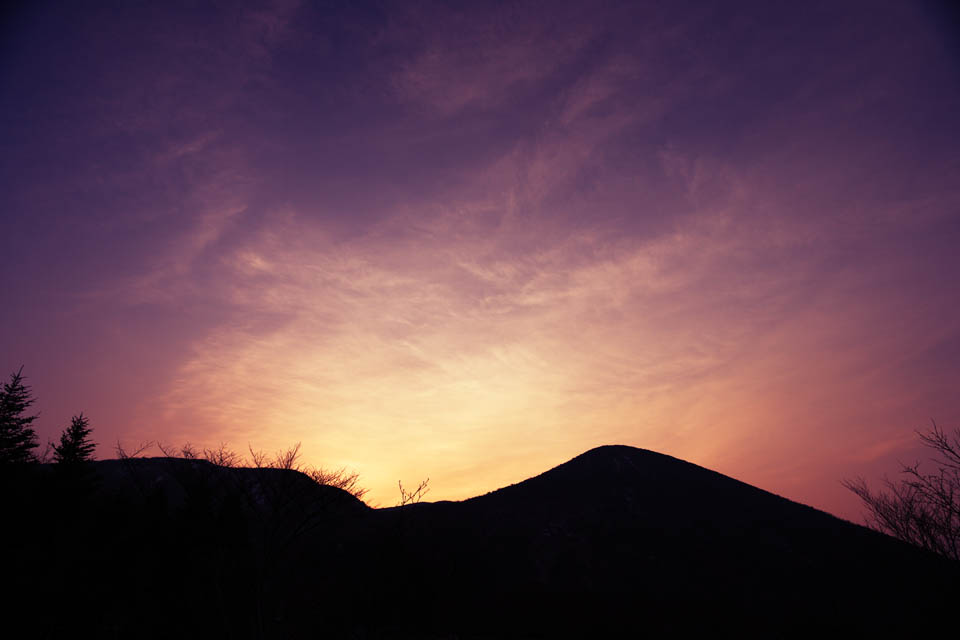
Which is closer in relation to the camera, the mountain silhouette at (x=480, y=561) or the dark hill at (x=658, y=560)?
the mountain silhouette at (x=480, y=561)

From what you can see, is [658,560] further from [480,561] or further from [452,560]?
[452,560]

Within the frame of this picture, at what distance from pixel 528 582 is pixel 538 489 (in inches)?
859

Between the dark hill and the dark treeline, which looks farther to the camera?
the dark hill

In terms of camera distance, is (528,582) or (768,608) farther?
(528,582)

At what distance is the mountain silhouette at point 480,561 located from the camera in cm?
3209

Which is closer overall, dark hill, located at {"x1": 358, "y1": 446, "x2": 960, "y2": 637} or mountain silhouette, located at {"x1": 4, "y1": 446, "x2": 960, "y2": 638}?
mountain silhouette, located at {"x1": 4, "y1": 446, "x2": 960, "y2": 638}

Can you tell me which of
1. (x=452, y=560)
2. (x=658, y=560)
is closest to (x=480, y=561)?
(x=452, y=560)

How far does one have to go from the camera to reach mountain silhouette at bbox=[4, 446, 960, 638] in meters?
32.1

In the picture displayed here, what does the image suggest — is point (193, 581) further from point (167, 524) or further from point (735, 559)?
point (735, 559)

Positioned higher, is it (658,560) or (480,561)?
(480,561)

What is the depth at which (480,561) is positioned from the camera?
65188 millimetres

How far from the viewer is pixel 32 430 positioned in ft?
151

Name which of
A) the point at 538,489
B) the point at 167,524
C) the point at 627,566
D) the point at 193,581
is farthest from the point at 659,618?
the point at 167,524

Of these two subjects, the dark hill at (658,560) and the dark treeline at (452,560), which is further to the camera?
the dark hill at (658,560)
